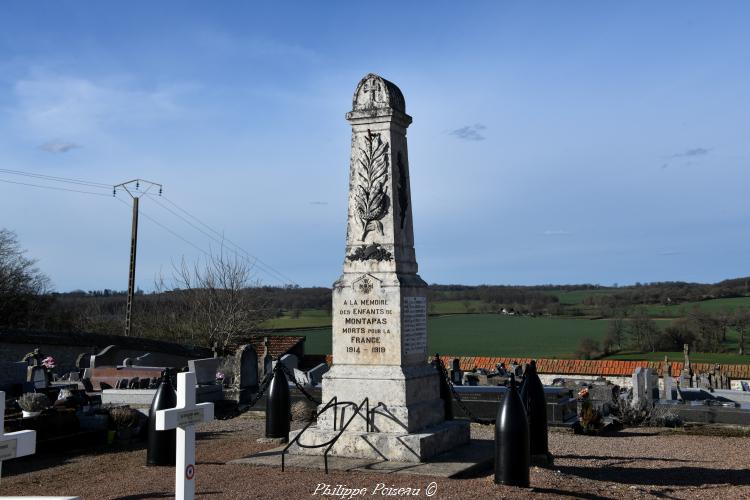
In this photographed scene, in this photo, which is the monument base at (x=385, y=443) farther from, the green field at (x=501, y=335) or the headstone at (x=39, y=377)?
the green field at (x=501, y=335)

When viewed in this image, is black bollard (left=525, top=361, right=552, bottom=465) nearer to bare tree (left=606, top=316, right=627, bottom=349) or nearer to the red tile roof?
the red tile roof

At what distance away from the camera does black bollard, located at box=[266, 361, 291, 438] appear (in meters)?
11.6

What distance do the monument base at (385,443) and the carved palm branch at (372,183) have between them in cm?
262

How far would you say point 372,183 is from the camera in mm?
10141

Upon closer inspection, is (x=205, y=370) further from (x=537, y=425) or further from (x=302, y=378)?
(x=537, y=425)

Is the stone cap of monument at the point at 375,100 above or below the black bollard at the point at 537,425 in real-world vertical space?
above

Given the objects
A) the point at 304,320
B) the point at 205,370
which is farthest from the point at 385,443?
the point at 304,320

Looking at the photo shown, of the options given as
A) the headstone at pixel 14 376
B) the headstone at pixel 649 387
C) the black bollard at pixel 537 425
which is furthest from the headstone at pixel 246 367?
the black bollard at pixel 537 425

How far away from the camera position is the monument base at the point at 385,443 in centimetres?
909

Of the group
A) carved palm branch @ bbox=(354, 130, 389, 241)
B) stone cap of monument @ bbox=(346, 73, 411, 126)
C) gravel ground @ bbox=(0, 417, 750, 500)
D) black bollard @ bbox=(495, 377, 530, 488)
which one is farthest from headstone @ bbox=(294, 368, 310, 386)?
black bollard @ bbox=(495, 377, 530, 488)

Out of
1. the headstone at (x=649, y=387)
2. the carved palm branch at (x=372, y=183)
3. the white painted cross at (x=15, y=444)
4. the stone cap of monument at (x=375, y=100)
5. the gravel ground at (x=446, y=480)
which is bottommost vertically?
the gravel ground at (x=446, y=480)

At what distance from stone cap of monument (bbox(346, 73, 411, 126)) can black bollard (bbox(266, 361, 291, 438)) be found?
4254 millimetres

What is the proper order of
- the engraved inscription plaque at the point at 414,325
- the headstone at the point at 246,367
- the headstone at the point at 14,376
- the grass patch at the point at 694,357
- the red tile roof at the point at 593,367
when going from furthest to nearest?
1. the grass patch at the point at 694,357
2. the red tile roof at the point at 593,367
3. the headstone at the point at 246,367
4. the headstone at the point at 14,376
5. the engraved inscription plaque at the point at 414,325

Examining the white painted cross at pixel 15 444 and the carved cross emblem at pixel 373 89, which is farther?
the carved cross emblem at pixel 373 89
